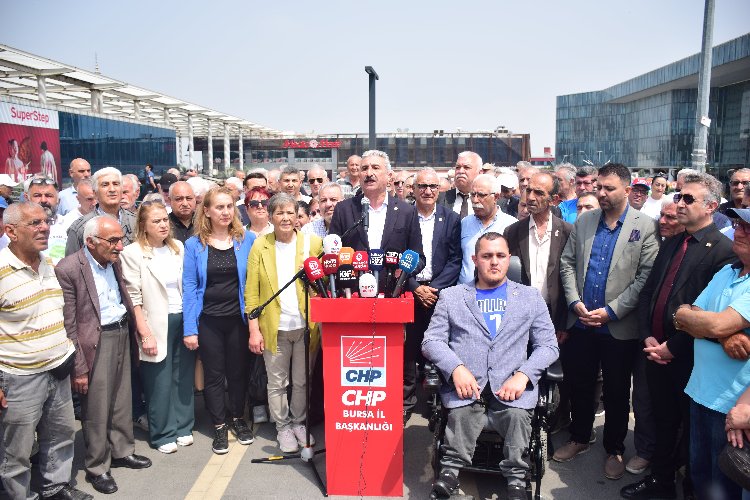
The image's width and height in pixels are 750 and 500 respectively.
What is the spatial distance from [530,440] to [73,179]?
6533mm

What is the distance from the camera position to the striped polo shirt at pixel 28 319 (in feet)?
10.5

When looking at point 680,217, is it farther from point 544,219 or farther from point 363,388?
point 363,388

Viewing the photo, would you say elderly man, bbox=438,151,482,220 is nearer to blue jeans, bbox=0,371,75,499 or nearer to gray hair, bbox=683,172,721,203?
gray hair, bbox=683,172,721,203

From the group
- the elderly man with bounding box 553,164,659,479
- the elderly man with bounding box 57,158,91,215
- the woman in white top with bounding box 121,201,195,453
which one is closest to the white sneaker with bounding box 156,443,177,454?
the woman in white top with bounding box 121,201,195,453

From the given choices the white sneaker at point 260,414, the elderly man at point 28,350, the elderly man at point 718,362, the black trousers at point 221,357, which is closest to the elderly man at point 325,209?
the black trousers at point 221,357

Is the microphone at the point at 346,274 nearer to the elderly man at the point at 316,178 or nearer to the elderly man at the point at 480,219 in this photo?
the elderly man at the point at 480,219

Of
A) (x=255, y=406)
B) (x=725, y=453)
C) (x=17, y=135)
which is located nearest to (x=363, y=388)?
(x=255, y=406)

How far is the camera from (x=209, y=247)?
4.39 meters

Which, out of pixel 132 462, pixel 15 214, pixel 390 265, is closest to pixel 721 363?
pixel 390 265

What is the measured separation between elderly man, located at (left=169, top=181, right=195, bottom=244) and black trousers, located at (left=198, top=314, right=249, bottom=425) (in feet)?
3.28

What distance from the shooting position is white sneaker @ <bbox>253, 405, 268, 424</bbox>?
15.8 feet

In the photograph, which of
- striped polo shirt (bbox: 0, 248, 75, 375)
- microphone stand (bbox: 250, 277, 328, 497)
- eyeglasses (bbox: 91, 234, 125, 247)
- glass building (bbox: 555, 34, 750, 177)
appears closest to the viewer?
striped polo shirt (bbox: 0, 248, 75, 375)

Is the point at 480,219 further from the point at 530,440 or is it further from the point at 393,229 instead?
the point at 530,440

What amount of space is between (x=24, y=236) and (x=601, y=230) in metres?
3.94
